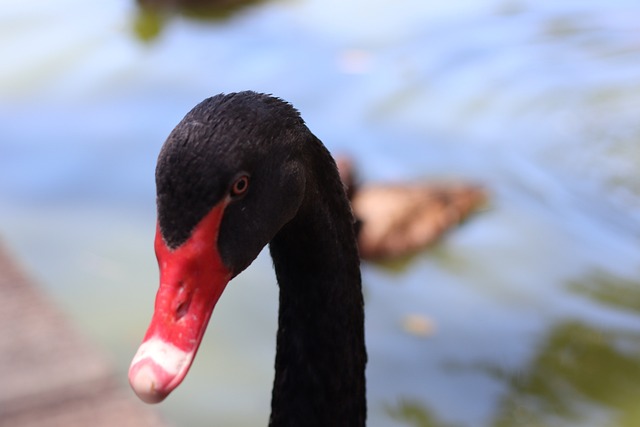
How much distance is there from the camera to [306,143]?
4.09 ft

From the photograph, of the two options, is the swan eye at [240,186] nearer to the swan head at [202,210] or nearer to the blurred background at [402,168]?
the swan head at [202,210]

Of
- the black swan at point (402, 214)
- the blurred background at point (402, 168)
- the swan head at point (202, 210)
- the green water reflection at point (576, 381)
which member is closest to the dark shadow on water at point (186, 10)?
the blurred background at point (402, 168)

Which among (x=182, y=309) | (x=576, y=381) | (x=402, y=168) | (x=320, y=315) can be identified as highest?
(x=182, y=309)

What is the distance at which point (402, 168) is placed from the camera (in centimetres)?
362

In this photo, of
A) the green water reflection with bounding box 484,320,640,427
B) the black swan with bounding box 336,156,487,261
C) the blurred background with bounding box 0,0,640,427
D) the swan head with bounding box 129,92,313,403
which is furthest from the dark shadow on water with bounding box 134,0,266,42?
the swan head with bounding box 129,92,313,403

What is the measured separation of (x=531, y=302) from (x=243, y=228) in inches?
77.8

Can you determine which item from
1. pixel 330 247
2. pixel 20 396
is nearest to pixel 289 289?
pixel 330 247

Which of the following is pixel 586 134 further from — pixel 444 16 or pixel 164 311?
pixel 164 311

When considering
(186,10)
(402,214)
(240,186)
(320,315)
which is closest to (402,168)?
(402,214)

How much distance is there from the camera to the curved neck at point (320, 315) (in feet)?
4.37

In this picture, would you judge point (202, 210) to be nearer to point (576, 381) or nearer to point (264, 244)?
point (264, 244)

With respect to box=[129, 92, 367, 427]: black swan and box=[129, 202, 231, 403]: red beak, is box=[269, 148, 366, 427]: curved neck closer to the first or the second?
box=[129, 92, 367, 427]: black swan

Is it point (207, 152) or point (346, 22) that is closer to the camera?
point (207, 152)

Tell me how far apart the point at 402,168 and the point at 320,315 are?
7.46ft
